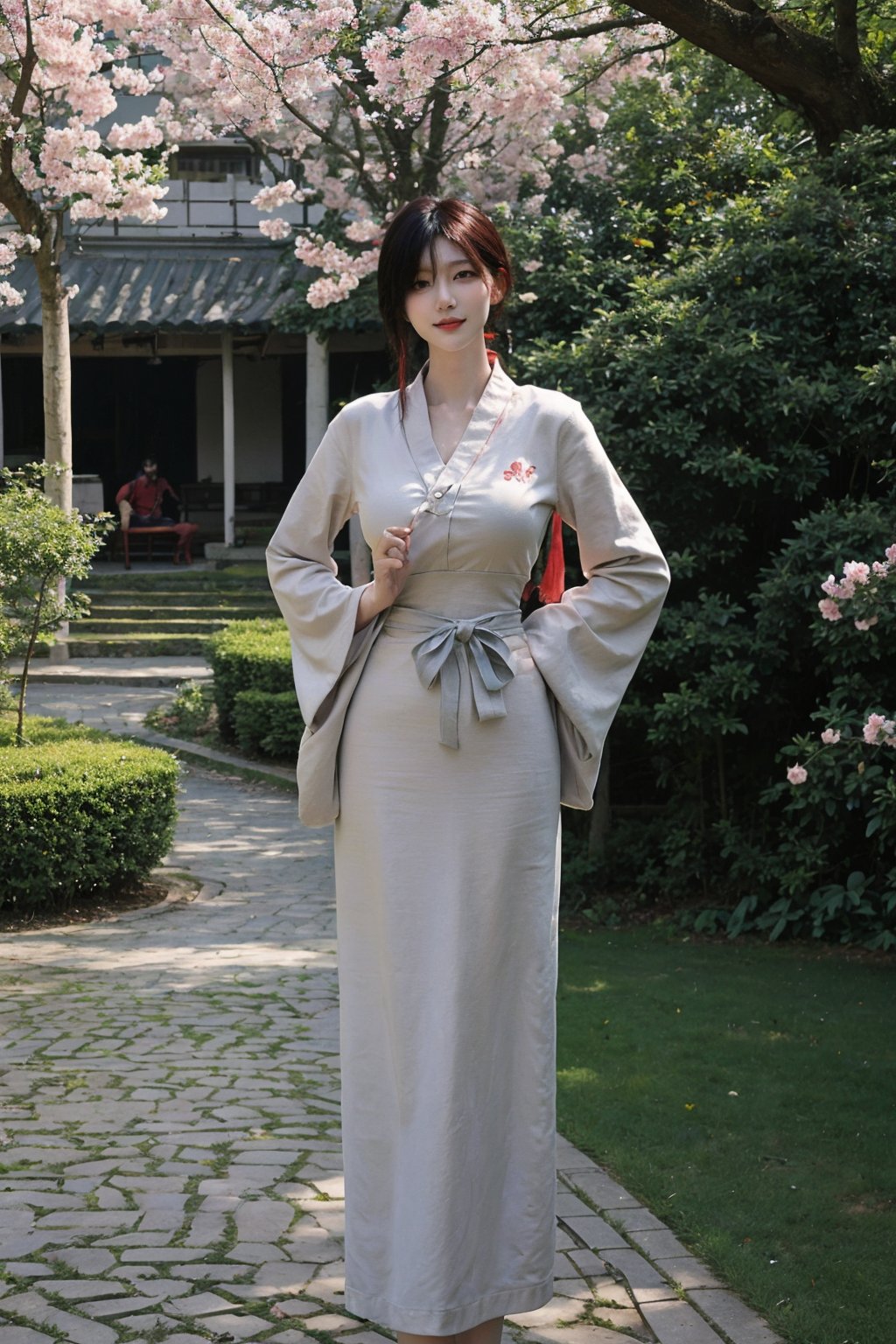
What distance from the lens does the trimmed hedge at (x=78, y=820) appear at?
23.2 feet

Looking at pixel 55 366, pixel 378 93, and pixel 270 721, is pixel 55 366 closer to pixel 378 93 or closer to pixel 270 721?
pixel 270 721

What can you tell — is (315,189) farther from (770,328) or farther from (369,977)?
(369,977)

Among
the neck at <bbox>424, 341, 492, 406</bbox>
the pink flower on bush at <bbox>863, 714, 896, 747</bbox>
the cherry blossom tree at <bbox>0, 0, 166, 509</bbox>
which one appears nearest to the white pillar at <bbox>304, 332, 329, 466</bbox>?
the cherry blossom tree at <bbox>0, 0, 166, 509</bbox>

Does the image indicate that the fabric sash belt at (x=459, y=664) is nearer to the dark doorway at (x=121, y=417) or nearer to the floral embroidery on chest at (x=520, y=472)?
the floral embroidery on chest at (x=520, y=472)

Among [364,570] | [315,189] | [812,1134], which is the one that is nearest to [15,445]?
[315,189]

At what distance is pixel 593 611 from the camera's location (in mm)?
2766

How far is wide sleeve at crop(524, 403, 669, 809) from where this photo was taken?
2.75 meters

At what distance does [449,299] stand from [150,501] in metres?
18.0

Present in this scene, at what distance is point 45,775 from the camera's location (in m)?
7.31

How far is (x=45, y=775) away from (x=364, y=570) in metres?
7.26

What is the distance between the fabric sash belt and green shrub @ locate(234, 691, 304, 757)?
8.77 meters

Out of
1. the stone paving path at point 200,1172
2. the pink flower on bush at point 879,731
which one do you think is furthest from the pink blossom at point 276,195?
A: the pink flower on bush at point 879,731

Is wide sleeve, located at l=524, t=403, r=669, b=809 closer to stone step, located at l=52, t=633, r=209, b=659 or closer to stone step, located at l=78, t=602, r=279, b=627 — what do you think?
stone step, located at l=52, t=633, r=209, b=659

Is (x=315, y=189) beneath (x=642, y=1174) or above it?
above
